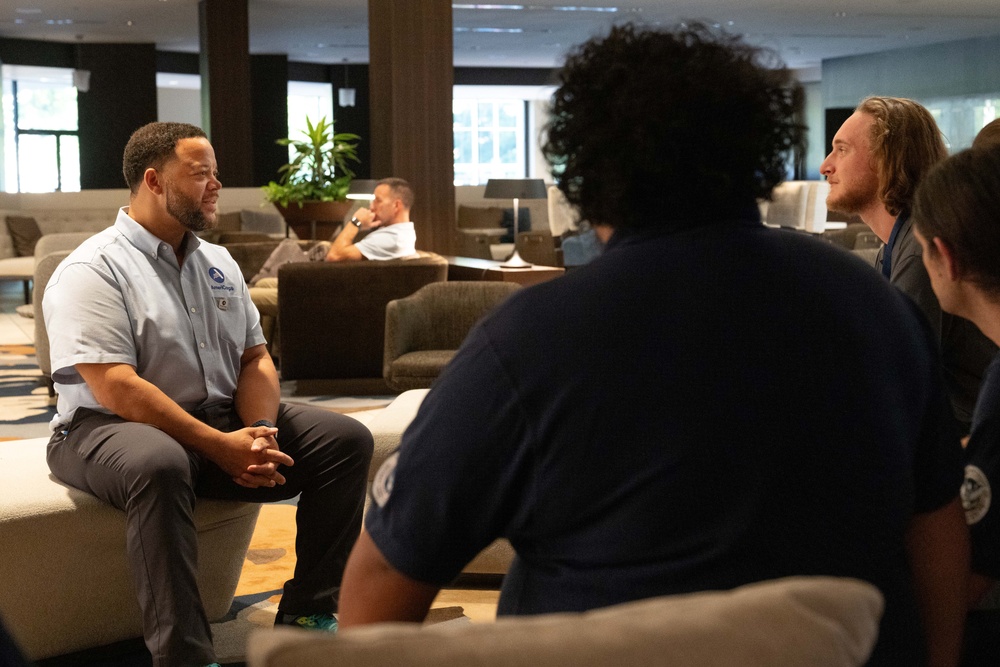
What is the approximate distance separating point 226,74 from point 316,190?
5.34 m

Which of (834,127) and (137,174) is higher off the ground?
(834,127)

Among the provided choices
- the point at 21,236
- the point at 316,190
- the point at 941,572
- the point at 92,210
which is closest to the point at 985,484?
the point at 941,572

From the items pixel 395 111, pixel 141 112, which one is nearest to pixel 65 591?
pixel 395 111

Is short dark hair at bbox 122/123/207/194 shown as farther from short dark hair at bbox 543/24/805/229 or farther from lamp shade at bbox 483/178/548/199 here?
lamp shade at bbox 483/178/548/199

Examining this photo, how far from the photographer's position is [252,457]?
2525 mm

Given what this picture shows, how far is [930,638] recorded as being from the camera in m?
1.28

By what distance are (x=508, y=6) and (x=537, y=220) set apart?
3.30 m

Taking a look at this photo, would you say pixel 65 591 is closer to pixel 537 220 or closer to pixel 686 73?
pixel 686 73

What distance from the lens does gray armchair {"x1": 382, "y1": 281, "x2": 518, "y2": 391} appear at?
5.07 metres

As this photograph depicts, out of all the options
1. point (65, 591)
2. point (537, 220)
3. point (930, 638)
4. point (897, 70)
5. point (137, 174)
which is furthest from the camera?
point (897, 70)

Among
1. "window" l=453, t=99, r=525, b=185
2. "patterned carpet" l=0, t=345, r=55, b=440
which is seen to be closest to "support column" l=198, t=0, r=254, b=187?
"patterned carpet" l=0, t=345, r=55, b=440

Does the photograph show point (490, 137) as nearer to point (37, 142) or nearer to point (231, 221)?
point (37, 142)

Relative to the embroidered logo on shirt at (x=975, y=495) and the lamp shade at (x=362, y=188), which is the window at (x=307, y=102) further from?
the embroidered logo on shirt at (x=975, y=495)

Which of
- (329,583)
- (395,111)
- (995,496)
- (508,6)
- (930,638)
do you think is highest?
(508,6)
